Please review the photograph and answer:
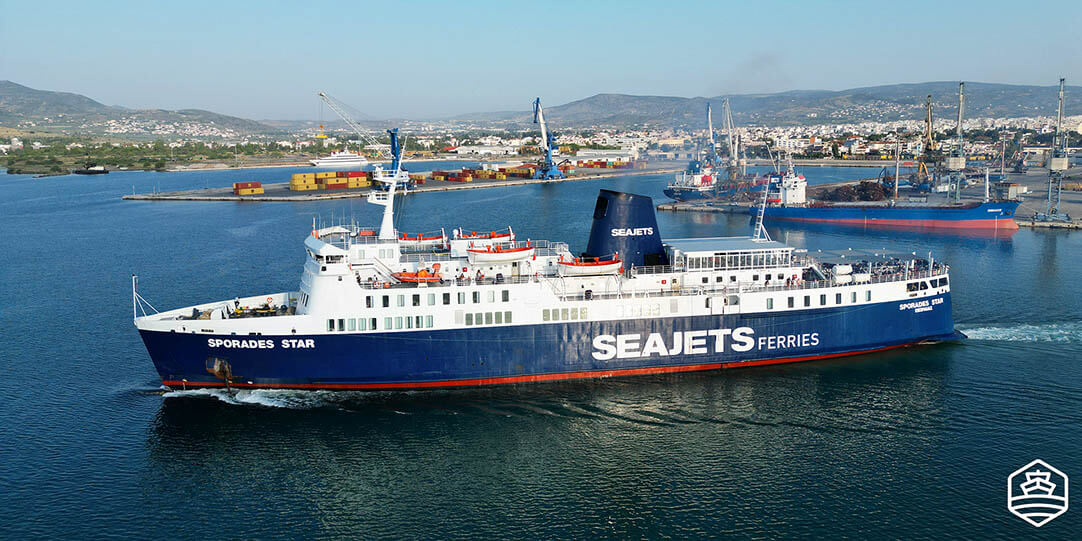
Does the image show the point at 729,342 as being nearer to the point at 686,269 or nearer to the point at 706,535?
the point at 686,269

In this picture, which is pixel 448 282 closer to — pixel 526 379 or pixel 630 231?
pixel 526 379

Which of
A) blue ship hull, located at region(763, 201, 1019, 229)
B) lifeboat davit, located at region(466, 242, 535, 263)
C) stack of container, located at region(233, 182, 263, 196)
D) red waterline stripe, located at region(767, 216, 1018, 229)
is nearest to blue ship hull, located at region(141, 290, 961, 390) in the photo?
lifeboat davit, located at region(466, 242, 535, 263)

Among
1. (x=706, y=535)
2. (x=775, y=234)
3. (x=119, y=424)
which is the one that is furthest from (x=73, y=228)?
(x=706, y=535)

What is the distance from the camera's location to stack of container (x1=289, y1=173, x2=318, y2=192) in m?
86.4

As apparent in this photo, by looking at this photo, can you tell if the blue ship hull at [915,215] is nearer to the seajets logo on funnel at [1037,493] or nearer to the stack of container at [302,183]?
the seajets logo on funnel at [1037,493]

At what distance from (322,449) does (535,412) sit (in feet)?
18.8

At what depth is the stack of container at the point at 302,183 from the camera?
283ft

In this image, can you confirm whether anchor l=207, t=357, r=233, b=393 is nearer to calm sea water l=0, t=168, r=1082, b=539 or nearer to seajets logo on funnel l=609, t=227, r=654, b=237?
calm sea water l=0, t=168, r=1082, b=539

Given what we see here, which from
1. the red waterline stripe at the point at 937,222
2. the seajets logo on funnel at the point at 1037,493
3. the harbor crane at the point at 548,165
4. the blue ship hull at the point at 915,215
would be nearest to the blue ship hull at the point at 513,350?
the seajets logo on funnel at the point at 1037,493

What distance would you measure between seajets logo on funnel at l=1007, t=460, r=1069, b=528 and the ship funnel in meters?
11.4

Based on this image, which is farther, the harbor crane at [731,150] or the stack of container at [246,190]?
the harbor crane at [731,150]

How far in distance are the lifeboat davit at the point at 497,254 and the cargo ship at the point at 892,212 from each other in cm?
4615

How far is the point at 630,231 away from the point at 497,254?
4751 mm

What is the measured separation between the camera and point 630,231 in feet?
78.3
